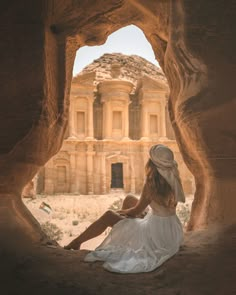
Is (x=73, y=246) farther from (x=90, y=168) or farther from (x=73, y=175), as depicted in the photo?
(x=90, y=168)

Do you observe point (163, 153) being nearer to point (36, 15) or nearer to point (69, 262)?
point (69, 262)

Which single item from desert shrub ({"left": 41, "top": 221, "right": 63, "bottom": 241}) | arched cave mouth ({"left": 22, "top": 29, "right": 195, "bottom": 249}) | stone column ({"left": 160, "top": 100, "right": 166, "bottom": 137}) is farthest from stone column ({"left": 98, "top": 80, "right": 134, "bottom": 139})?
desert shrub ({"left": 41, "top": 221, "right": 63, "bottom": 241})

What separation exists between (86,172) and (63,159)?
2210 millimetres

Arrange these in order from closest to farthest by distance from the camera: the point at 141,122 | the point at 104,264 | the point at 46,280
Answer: the point at 46,280 → the point at 104,264 → the point at 141,122

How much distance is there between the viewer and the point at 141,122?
2645 centimetres

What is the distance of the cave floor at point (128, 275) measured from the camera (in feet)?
11.5

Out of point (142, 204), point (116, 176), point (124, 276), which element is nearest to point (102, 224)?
point (142, 204)

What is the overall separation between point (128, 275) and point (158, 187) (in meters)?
1.31

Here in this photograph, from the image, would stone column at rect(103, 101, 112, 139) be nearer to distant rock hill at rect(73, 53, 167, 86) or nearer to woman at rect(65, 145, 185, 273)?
distant rock hill at rect(73, 53, 167, 86)

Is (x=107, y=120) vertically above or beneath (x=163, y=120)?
beneath

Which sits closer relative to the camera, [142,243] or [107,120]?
[142,243]

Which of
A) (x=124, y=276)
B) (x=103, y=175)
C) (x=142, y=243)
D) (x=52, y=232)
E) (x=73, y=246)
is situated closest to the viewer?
(x=124, y=276)

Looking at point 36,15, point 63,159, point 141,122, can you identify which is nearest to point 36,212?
point 63,159

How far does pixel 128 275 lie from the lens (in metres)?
3.86
